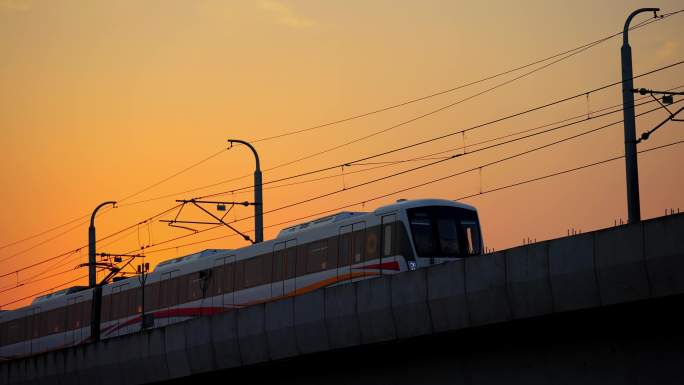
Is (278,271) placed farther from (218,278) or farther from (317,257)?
(218,278)

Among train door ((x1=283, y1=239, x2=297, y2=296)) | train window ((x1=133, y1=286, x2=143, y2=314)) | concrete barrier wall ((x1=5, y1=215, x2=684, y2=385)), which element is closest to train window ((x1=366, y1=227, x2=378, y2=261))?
train door ((x1=283, y1=239, x2=297, y2=296))

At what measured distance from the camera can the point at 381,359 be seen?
24922 mm

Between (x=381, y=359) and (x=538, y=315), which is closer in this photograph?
(x=538, y=315)

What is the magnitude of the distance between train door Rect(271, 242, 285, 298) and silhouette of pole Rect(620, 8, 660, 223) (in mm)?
12107

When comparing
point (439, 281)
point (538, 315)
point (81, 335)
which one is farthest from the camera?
point (81, 335)

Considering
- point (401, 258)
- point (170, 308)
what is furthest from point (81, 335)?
point (401, 258)

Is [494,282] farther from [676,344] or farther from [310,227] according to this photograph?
[310,227]

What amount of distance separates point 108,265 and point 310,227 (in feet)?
65.1

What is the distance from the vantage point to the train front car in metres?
31.3

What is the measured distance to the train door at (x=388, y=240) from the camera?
3100 cm

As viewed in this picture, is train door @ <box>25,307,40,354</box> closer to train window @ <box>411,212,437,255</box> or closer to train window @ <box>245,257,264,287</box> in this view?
→ train window @ <box>245,257,264,287</box>

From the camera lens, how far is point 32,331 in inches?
2024

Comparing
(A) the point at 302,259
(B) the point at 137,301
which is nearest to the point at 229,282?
(A) the point at 302,259

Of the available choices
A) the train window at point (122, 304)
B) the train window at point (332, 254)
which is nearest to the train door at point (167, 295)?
the train window at point (122, 304)
